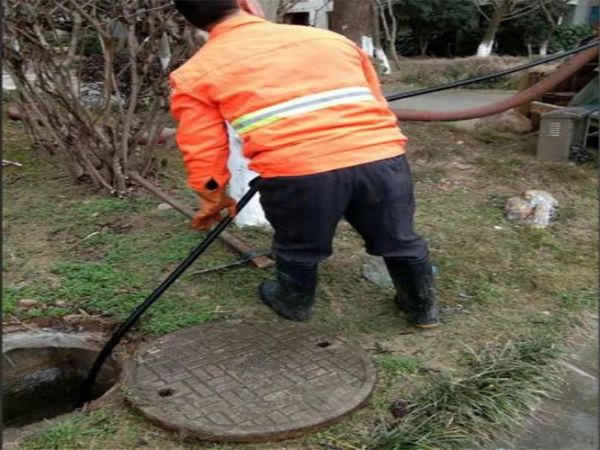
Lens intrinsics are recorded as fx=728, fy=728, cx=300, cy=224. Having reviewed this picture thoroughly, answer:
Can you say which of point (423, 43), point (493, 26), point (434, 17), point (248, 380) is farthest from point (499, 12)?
point (248, 380)

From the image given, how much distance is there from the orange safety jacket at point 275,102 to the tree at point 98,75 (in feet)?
5.16

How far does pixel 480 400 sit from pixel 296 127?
1.18m

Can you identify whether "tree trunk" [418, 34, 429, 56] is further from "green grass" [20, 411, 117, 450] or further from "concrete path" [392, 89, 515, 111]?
"green grass" [20, 411, 117, 450]

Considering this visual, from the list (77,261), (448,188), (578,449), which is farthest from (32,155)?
(578,449)

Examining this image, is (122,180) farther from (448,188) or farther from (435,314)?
(435,314)

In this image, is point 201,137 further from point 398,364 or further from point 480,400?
point 480,400

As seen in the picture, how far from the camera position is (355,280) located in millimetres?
3703

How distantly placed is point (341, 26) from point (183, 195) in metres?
8.85

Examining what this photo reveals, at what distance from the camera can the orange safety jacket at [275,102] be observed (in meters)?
2.65

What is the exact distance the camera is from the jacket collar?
2.75m

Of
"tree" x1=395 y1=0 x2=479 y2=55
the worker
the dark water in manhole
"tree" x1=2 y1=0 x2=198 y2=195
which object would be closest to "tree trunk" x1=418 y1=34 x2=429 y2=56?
"tree" x1=395 y1=0 x2=479 y2=55

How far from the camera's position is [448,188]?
512 cm

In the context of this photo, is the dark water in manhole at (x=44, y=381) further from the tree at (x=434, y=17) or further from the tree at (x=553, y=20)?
the tree at (x=434, y=17)

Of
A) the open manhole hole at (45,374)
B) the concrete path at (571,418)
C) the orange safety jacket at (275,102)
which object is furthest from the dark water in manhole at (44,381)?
the concrete path at (571,418)
